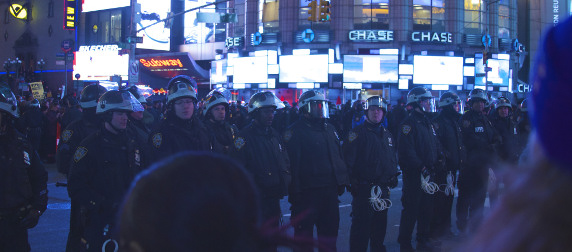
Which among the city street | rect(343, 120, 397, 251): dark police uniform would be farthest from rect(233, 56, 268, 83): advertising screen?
rect(343, 120, 397, 251): dark police uniform

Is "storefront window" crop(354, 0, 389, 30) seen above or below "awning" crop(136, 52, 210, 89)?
above

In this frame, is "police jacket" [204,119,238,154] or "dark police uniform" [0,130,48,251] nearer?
"dark police uniform" [0,130,48,251]

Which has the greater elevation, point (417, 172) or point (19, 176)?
point (19, 176)

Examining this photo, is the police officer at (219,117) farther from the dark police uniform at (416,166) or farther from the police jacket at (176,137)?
the dark police uniform at (416,166)

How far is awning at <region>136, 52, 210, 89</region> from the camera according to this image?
5541 cm

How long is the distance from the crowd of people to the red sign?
36.4m

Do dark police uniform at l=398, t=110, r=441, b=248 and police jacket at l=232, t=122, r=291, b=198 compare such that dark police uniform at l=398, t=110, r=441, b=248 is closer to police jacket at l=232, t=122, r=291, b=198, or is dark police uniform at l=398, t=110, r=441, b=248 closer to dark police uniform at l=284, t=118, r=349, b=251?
dark police uniform at l=284, t=118, r=349, b=251

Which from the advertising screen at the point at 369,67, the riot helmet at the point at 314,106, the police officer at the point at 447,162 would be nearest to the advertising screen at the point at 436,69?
the advertising screen at the point at 369,67

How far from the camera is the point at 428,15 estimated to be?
142 feet

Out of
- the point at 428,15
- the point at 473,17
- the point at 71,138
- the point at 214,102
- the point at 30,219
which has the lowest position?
the point at 30,219

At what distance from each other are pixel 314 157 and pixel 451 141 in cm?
311

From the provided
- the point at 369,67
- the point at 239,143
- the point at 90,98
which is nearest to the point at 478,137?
the point at 239,143

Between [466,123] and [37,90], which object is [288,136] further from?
[37,90]

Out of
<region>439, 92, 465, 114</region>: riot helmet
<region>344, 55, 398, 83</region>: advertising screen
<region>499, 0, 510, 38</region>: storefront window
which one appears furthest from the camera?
<region>499, 0, 510, 38</region>: storefront window
